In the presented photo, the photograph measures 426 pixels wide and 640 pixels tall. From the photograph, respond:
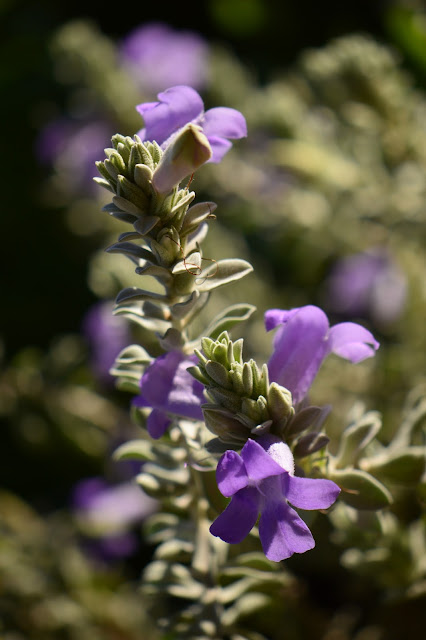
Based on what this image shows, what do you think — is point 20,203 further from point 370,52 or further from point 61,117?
point 370,52

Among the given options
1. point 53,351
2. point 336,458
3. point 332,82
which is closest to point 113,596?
point 53,351

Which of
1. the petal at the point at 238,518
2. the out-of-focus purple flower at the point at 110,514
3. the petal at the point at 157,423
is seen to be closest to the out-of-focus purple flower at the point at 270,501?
the petal at the point at 238,518

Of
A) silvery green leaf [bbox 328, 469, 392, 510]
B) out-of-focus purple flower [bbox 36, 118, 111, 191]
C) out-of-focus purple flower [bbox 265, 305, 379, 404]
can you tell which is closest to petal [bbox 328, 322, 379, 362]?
out-of-focus purple flower [bbox 265, 305, 379, 404]

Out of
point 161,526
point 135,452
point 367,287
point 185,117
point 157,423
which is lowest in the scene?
point 367,287

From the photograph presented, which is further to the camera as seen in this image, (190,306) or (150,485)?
(150,485)

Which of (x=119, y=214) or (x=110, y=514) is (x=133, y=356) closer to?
(x=119, y=214)

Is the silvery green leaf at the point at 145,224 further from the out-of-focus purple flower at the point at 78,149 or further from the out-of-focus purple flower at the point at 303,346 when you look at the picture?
the out-of-focus purple flower at the point at 78,149

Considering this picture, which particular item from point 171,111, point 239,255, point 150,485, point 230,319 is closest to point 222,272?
point 230,319
